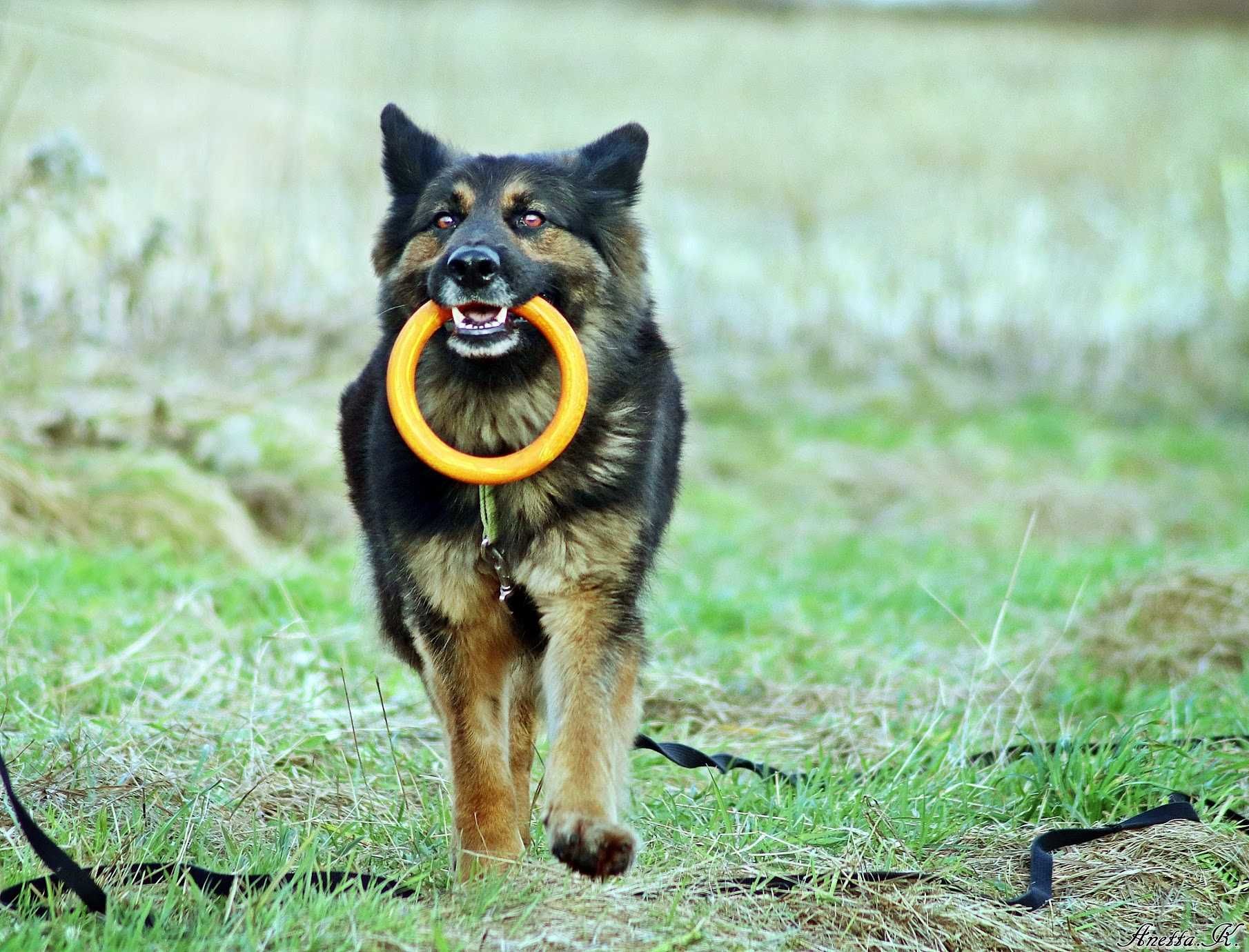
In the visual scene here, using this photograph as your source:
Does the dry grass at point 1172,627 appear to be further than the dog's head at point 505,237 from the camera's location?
Yes

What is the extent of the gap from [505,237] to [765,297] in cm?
1010

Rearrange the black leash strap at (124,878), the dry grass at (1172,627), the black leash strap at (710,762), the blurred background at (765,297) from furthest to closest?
the blurred background at (765,297) → the dry grass at (1172,627) → the black leash strap at (710,762) → the black leash strap at (124,878)

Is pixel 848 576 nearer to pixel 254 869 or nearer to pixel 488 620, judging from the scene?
pixel 488 620

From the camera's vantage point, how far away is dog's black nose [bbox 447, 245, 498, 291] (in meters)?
3.20

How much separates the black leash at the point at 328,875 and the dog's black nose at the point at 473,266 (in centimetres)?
148

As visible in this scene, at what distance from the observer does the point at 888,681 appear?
5023 mm

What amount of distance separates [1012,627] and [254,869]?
14.0 ft

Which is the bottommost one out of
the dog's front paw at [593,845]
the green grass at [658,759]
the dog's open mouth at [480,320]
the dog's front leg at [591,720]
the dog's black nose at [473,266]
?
the green grass at [658,759]

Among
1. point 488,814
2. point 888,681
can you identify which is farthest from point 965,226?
point 488,814

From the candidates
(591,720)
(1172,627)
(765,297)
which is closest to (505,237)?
(591,720)

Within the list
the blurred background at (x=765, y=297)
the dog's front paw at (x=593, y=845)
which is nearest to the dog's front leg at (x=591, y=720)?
the dog's front paw at (x=593, y=845)

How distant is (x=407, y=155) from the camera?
376 cm

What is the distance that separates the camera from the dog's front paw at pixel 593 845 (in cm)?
277

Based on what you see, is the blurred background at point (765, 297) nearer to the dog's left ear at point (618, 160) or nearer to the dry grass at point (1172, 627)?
the dry grass at point (1172, 627)
